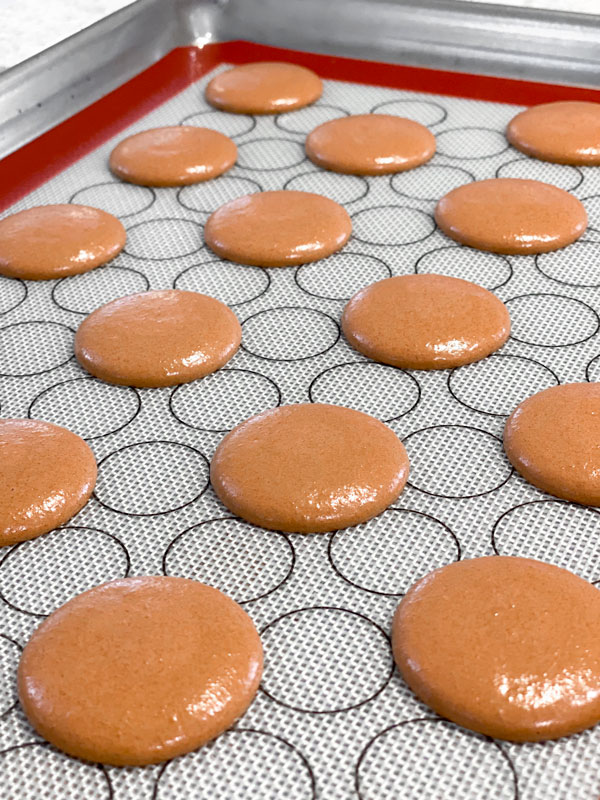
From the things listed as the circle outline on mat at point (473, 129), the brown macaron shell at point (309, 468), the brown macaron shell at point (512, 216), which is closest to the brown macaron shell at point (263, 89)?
the circle outline on mat at point (473, 129)

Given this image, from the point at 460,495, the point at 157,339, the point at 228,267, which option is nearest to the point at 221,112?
the point at 228,267

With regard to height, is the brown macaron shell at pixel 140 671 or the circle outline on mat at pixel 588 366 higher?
the brown macaron shell at pixel 140 671

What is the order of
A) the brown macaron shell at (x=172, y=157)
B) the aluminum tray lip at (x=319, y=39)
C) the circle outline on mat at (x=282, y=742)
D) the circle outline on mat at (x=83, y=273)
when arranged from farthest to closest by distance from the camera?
the aluminum tray lip at (x=319, y=39) < the brown macaron shell at (x=172, y=157) < the circle outline on mat at (x=83, y=273) < the circle outline on mat at (x=282, y=742)

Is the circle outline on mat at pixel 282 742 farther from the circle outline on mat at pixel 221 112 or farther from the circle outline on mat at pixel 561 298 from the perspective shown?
the circle outline on mat at pixel 221 112

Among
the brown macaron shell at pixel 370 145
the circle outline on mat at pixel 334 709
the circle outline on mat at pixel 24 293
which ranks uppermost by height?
the brown macaron shell at pixel 370 145

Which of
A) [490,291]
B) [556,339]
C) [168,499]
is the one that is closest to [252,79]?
[490,291]

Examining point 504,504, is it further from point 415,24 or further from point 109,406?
point 415,24
